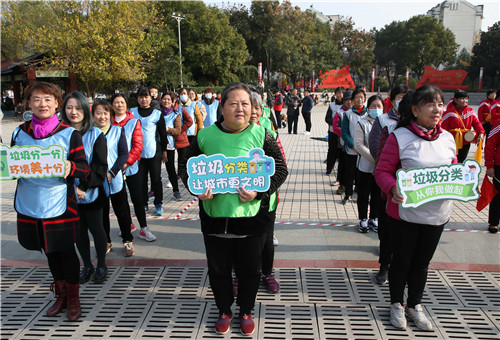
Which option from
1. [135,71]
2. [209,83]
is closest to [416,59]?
[209,83]

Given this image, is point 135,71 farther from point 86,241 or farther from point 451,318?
point 451,318

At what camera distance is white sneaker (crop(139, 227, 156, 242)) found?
4945 millimetres

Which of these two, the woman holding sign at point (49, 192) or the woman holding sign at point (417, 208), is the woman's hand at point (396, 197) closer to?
the woman holding sign at point (417, 208)

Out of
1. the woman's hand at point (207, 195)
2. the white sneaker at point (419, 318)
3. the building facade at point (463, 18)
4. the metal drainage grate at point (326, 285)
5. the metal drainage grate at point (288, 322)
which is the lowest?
the metal drainage grate at point (288, 322)

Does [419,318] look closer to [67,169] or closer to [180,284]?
[180,284]

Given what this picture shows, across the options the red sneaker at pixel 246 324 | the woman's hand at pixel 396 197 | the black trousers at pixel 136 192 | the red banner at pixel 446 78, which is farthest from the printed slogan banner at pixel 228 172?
the red banner at pixel 446 78

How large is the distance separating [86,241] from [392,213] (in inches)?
114

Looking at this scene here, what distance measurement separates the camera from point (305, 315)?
3281mm

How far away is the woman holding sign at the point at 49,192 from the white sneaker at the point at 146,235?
1.70 m

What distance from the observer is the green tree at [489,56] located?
144 ft

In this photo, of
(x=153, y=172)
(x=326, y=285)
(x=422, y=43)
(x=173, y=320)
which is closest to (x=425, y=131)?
(x=326, y=285)

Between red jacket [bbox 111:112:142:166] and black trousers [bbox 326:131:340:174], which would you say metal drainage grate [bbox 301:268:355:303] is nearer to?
red jacket [bbox 111:112:142:166]

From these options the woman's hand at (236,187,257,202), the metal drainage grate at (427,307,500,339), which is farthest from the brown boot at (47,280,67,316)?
the metal drainage grate at (427,307,500,339)

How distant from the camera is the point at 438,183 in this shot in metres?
2.82
